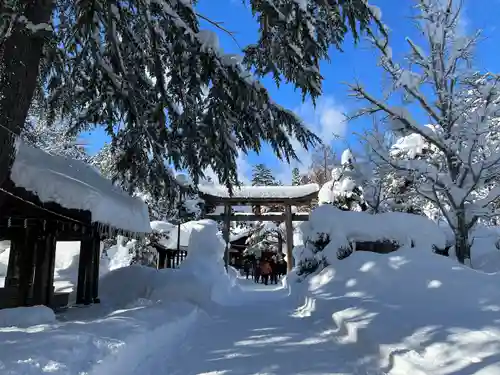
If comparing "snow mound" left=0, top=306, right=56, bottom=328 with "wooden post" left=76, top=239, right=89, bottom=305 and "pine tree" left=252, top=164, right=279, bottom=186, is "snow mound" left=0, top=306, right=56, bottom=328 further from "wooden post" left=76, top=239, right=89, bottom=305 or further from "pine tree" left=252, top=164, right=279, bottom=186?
"pine tree" left=252, top=164, right=279, bottom=186

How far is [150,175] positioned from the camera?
7.20m

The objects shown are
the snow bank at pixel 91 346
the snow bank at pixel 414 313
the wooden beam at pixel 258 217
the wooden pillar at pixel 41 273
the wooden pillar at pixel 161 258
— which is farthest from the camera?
the wooden pillar at pixel 161 258

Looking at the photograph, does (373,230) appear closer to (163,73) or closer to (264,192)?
(264,192)

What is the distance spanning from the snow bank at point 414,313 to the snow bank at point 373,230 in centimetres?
338

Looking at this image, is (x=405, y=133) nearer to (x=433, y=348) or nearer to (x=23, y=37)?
(x=433, y=348)

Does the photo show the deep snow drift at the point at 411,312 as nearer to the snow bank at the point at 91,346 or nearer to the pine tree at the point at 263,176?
the snow bank at the point at 91,346

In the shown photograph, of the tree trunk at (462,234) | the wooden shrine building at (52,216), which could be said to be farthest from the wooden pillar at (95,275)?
the tree trunk at (462,234)

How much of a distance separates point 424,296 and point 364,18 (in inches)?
198

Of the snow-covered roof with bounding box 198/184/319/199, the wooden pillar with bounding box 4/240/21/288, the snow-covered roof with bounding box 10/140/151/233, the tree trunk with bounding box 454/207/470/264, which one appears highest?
the snow-covered roof with bounding box 198/184/319/199

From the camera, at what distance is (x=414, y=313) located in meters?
6.50

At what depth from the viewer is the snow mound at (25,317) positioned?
684 cm

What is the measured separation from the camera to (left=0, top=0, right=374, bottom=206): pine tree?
4508 mm

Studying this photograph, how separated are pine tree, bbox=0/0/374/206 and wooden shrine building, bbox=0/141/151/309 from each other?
1531mm

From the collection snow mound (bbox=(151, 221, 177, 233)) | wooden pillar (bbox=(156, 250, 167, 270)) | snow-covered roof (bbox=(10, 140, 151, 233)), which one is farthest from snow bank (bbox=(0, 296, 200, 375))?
wooden pillar (bbox=(156, 250, 167, 270))
